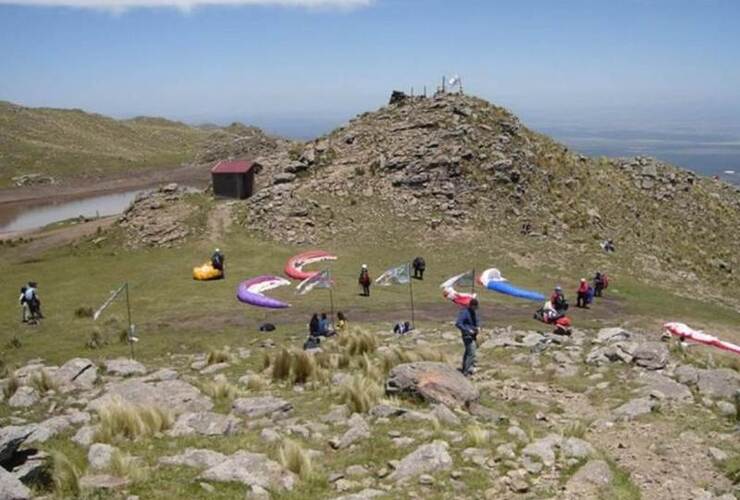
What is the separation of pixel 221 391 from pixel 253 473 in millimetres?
6240

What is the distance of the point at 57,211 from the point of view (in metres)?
87.8

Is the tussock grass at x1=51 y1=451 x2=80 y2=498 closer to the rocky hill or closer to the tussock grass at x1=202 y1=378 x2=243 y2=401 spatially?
the tussock grass at x1=202 y1=378 x2=243 y2=401

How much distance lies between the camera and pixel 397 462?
42.5ft

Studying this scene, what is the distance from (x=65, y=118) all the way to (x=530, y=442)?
188m

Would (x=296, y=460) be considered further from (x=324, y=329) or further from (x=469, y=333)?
(x=324, y=329)

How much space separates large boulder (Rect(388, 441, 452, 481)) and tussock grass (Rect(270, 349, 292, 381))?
7877mm

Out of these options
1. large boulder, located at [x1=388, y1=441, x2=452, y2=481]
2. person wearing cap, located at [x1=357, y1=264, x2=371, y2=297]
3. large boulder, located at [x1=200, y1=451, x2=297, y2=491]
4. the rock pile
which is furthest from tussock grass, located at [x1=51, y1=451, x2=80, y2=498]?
the rock pile

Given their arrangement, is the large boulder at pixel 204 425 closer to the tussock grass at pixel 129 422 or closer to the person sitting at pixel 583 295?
the tussock grass at pixel 129 422

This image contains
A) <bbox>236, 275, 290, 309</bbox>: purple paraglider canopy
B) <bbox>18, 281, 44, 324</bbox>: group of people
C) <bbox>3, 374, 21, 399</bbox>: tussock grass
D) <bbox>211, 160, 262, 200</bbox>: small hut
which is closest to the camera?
<bbox>3, 374, 21, 399</bbox>: tussock grass

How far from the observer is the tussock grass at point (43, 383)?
1988 cm

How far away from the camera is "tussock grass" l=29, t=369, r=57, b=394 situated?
19875 mm

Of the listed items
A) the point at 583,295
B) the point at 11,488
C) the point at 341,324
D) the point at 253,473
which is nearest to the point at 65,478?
the point at 11,488

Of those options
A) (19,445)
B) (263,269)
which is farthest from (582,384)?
(263,269)

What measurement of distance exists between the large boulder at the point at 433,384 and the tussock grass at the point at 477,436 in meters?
2.21
